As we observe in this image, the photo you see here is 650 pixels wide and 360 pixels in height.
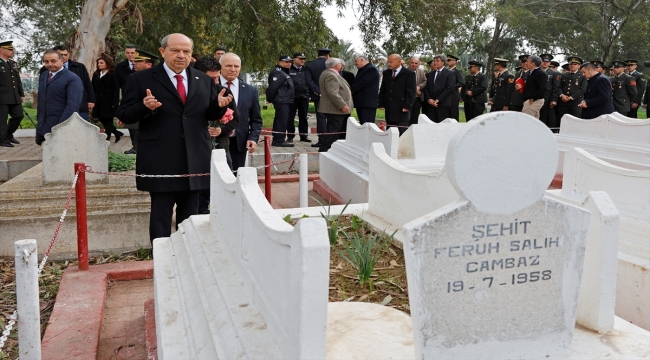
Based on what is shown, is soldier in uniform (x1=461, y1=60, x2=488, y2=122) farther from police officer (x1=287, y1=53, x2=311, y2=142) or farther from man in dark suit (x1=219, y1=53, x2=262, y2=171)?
man in dark suit (x1=219, y1=53, x2=262, y2=171)

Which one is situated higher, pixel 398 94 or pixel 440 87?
pixel 440 87

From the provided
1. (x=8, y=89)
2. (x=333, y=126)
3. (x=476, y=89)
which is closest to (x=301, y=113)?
(x=333, y=126)

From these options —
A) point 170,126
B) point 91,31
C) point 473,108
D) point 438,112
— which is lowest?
point 170,126

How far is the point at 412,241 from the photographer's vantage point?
2451 mm

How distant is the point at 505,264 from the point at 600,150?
243 inches

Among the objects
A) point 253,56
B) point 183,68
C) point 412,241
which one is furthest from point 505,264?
point 253,56

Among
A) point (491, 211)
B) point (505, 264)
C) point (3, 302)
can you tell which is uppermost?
point (491, 211)

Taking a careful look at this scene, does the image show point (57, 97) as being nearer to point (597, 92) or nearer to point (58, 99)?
point (58, 99)

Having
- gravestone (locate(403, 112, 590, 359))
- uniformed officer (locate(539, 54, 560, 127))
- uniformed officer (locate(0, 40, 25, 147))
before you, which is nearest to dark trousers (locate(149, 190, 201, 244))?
gravestone (locate(403, 112, 590, 359))

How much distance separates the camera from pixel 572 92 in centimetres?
1276

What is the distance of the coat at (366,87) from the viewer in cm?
1133

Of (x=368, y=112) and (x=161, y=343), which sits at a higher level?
(x=368, y=112)

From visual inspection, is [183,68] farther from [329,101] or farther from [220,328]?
[329,101]

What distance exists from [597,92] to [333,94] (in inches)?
194
